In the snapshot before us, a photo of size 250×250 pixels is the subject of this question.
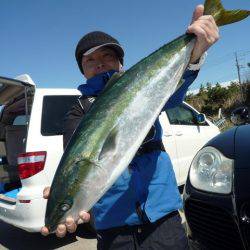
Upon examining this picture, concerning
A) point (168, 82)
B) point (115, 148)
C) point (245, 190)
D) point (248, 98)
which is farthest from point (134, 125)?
point (248, 98)

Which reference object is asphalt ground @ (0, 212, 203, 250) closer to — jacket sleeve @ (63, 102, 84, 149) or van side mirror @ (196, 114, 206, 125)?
van side mirror @ (196, 114, 206, 125)

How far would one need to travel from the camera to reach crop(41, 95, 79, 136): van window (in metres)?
5.11

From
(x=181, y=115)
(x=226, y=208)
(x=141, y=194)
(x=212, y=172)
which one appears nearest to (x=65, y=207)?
(x=141, y=194)

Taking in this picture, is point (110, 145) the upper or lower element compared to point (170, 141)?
upper

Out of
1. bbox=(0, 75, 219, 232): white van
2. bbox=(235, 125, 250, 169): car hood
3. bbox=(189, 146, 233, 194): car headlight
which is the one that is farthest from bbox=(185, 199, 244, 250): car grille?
bbox=(0, 75, 219, 232): white van

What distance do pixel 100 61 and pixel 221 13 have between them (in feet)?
2.48

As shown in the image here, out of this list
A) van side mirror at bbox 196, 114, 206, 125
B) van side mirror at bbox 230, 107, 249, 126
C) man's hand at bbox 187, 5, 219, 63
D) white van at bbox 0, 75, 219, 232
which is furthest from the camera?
van side mirror at bbox 196, 114, 206, 125

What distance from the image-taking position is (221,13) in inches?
77.0

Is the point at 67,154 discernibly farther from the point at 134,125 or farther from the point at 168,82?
the point at 168,82

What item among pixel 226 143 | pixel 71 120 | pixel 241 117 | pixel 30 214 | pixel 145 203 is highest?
pixel 71 120

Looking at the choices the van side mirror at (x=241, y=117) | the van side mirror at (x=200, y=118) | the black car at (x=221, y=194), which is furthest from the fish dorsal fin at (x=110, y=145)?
the van side mirror at (x=200, y=118)

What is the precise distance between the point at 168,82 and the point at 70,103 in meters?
3.73

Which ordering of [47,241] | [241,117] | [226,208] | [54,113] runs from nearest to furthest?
[226,208], [241,117], [54,113], [47,241]

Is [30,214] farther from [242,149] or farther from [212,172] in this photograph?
[242,149]
